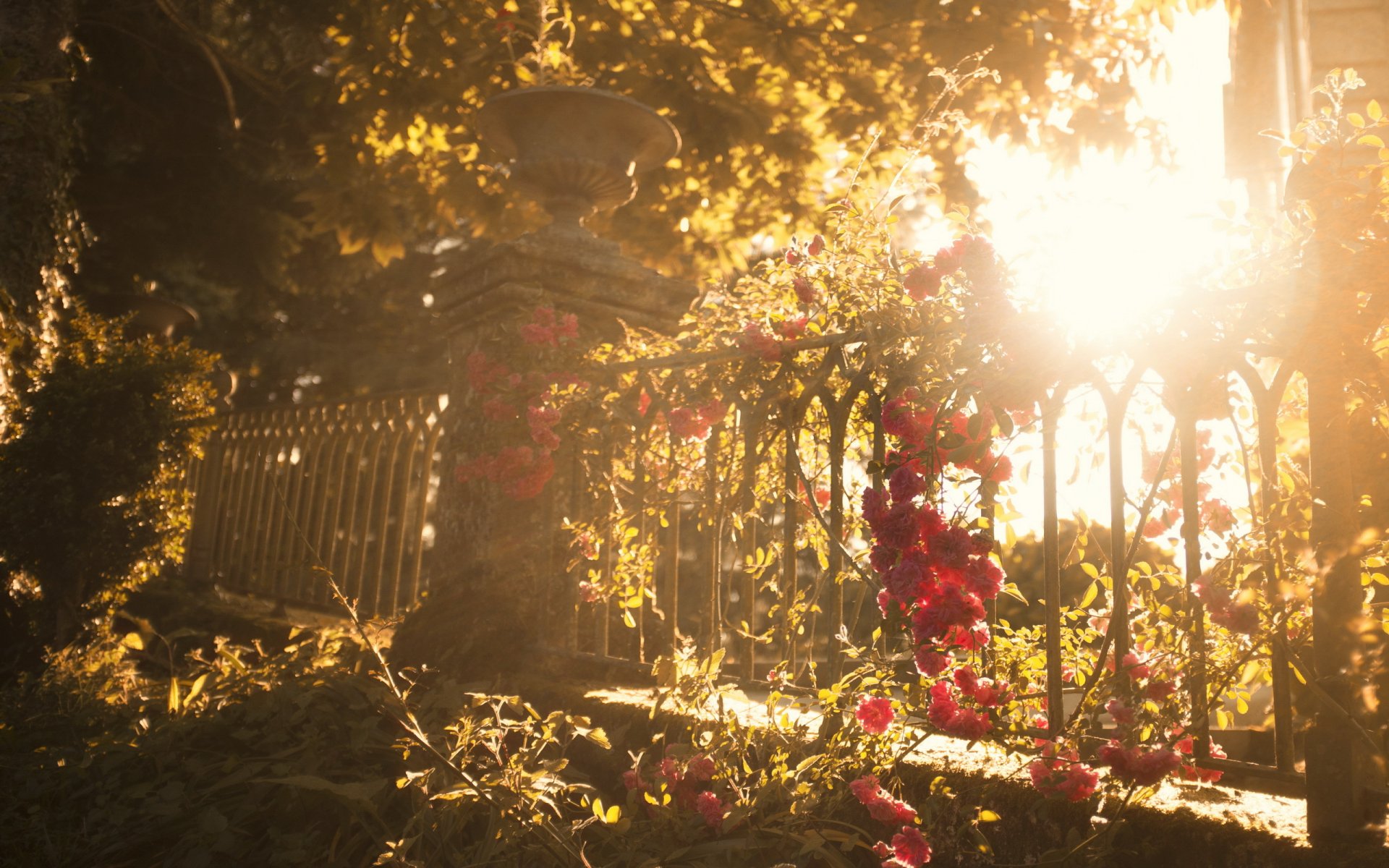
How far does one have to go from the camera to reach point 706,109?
6898 millimetres

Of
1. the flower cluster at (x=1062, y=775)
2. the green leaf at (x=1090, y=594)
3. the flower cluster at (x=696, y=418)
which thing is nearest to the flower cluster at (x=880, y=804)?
the flower cluster at (x=1062, y=775)

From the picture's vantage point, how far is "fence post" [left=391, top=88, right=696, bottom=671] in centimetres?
388

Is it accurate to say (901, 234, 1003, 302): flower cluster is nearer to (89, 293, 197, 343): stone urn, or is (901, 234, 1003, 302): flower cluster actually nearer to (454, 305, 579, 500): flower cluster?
(454, 305, 579, 500): flower cluster

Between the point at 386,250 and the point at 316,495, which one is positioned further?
the point at 386,250

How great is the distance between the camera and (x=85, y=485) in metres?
5.68

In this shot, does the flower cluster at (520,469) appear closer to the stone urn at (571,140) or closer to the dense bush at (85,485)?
the stone urn at (571,140)

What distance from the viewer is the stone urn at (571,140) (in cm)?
434

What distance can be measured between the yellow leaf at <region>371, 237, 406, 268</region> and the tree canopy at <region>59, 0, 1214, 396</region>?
0.02m

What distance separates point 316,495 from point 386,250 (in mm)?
1999

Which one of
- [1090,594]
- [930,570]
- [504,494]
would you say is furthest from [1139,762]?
[504,494]

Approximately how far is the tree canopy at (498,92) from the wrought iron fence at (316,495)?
163 cm

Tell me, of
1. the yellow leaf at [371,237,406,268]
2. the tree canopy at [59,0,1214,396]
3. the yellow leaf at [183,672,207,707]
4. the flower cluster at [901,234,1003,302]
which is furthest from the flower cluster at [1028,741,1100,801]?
the yellow leaf at [371,237,406,268]

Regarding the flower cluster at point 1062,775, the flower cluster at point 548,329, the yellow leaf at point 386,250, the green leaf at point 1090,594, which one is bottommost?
the flower cluster at point 1062,775

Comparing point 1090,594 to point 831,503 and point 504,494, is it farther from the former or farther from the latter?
point 504,494
